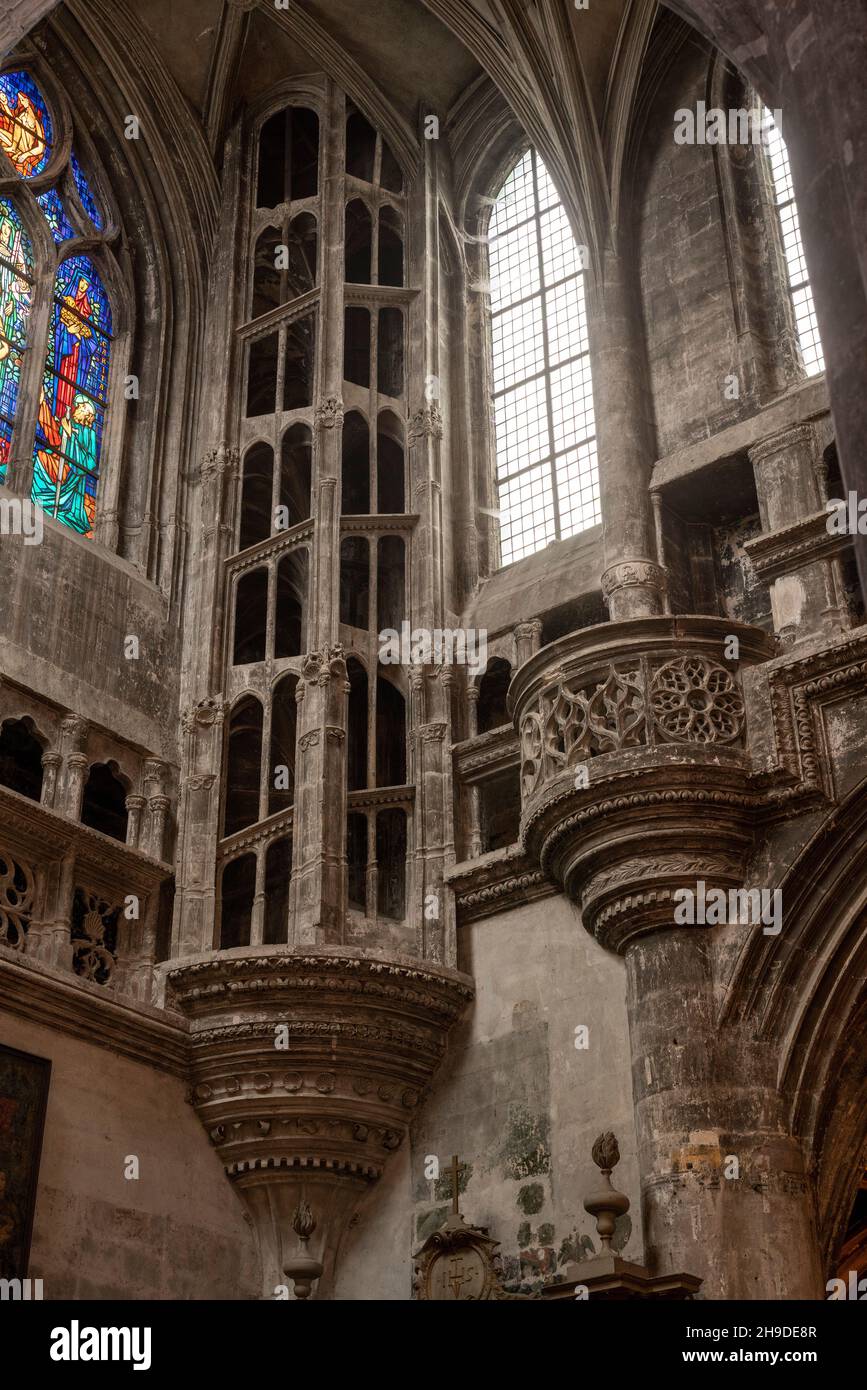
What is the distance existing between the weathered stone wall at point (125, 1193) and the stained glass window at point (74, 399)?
5322 mm

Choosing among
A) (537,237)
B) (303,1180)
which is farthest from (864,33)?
(537,237)

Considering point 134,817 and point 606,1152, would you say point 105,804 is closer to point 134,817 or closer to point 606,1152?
point 134,817

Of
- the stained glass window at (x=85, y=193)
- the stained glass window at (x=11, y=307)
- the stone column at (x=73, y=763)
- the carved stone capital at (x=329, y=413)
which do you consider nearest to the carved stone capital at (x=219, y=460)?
the carved stone capital at (x=329, y=413)

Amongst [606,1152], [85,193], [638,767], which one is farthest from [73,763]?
[85,193]

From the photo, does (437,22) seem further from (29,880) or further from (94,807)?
(29,880)

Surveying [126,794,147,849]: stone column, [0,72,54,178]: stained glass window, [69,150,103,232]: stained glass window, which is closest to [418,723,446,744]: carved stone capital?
[126,794,147,849]: stone column

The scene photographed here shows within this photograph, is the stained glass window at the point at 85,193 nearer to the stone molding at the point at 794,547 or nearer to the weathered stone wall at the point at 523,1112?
the stone molding at the point at 794,547

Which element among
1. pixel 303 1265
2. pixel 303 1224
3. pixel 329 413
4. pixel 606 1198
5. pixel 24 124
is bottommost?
pixel 303 1265

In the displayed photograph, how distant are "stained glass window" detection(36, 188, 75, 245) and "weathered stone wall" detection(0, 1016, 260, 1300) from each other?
8.35m

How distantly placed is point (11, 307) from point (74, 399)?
1.02 m

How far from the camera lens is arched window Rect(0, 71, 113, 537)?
15.4 m

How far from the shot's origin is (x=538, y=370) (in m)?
16.4

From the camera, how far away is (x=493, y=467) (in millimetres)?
16250

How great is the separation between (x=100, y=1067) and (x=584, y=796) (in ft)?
13.1
